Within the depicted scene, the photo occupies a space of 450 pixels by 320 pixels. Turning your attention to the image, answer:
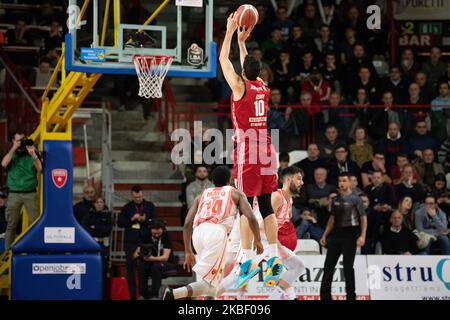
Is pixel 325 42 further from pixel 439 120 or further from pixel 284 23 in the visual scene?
pixel 439 120

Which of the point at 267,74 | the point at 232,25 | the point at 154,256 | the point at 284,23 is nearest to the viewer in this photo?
the point at 232,25

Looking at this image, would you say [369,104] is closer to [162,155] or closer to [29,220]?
[162,155]

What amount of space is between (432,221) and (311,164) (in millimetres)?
2455

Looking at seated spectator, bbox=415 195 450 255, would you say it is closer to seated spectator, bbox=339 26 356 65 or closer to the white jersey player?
seated spectator, bbox=339 26 356 65

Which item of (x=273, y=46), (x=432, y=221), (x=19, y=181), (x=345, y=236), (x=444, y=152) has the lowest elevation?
(x=345, y=236)

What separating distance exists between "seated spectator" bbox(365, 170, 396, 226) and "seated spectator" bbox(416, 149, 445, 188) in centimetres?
110

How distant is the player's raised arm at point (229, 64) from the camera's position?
1141 cm

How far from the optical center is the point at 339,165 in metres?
18.7

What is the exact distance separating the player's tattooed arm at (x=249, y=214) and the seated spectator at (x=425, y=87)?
9880 millimetres

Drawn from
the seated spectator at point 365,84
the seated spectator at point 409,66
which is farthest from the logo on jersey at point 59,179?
the seated spectator at point 409,66

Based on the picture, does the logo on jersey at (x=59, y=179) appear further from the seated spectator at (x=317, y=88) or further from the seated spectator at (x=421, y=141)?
the seated spectator at (x=421, y=141)

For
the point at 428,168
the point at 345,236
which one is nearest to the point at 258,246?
the point at 345,236

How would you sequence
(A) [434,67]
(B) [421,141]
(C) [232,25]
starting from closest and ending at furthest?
(C) [232,25] < (B) [421,141] < (A) [434,67]

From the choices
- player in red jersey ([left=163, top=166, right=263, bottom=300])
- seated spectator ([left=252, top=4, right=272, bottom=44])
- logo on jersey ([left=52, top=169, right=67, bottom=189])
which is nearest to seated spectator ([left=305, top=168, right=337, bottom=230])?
seated spectator ([left=252, top=4, right=272, bottom=44])
